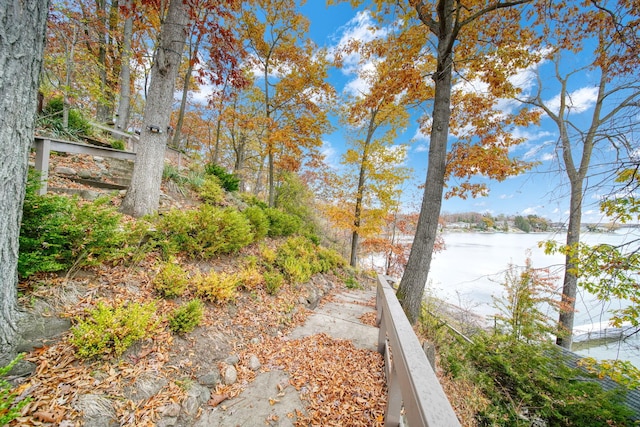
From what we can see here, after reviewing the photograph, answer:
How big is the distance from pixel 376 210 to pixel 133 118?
16922 millimetres

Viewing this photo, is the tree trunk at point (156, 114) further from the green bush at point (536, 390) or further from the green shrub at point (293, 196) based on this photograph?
the green shrub at point (293, 196)

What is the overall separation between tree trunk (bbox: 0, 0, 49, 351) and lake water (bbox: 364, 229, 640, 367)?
5393 millimetres

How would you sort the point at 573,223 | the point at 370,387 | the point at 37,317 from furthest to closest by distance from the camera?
the point at 573,223
the point at 370,387
the point at 37,317

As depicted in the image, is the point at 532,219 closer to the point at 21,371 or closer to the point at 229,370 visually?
the point at 229,370

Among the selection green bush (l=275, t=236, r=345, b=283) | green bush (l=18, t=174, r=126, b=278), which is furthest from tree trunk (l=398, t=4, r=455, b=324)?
green bush (l=18, t=174, r=126, b=278)

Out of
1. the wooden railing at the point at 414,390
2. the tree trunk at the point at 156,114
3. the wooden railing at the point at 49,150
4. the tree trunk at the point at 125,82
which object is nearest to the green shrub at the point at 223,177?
the wooden railing at the point at 49,150

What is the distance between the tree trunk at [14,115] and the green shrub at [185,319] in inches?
40.7

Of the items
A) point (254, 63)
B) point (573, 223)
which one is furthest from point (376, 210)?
point (254, 63)

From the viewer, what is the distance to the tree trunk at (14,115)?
1.45m

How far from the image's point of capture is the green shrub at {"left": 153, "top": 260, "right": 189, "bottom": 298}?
261 cm

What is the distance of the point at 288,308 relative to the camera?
3.81 metres

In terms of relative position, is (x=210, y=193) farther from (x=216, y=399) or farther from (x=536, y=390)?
(x=536, y=390)

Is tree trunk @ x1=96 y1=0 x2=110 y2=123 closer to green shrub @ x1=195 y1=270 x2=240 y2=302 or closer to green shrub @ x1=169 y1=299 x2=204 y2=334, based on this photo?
green shrub @ x1=195 y1=270 x2=240 y2=302

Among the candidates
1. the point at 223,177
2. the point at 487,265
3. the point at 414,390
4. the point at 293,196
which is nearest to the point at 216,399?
the point at 414,390
